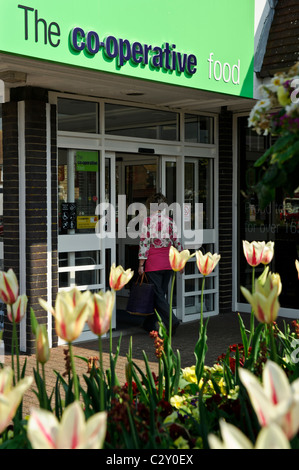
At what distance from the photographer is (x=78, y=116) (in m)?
7.89

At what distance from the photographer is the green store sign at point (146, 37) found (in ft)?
18.4

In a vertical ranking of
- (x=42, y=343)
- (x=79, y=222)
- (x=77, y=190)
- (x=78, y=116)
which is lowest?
(x=42, y=343)

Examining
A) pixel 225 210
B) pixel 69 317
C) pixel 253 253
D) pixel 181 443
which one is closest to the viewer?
pixel 69 317

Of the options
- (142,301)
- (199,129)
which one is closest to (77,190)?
(142,301)

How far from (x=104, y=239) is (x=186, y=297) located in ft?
6.21

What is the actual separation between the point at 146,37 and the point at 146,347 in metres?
3.51

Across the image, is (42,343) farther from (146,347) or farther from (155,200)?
(155,200)

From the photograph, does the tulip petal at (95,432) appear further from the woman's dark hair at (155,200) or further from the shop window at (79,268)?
the woman's dark hair at (155,200)

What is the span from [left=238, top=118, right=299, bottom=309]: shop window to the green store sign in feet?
5.54

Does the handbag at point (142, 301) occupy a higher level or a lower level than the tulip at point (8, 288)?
lower

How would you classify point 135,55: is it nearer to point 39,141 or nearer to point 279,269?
point 39,141

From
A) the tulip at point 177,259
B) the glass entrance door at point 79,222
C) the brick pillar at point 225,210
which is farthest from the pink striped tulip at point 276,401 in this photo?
the brick pillar at point 225,210

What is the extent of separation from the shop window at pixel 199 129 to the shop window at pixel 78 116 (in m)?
1.76
